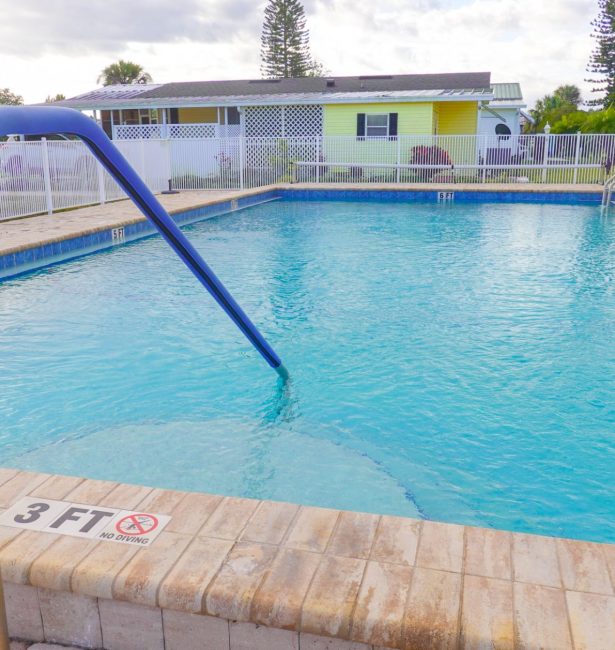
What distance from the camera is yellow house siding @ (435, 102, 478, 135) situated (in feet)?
72.9

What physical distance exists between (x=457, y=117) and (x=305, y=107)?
16.5 ft

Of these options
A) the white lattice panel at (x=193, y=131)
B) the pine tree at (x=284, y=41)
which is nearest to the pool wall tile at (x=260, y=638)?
the white lattice panel at (x=193, y=131)

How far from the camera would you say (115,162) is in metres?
3.05

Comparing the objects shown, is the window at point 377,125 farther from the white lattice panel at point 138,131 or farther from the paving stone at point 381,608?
the paving stone at point 381,608

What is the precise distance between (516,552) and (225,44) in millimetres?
42189

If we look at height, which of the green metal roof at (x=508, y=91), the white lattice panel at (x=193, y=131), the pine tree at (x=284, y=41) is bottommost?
the white lattice panel at (x=193, y=131)

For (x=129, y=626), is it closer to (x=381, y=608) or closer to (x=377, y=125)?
(x=381, y=608)

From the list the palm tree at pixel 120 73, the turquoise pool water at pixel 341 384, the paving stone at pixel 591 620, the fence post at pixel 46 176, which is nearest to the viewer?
the paving stone at pixel 591 620

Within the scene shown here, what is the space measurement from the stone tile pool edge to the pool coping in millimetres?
7837

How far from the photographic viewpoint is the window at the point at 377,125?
69.9 ft

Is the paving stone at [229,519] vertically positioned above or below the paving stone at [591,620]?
Result: above

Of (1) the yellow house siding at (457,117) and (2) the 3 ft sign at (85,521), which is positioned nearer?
(2) the 3 ft sign at (85,521)

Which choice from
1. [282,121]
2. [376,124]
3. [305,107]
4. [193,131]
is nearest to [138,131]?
[193,131]

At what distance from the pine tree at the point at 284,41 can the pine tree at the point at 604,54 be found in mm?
18209
